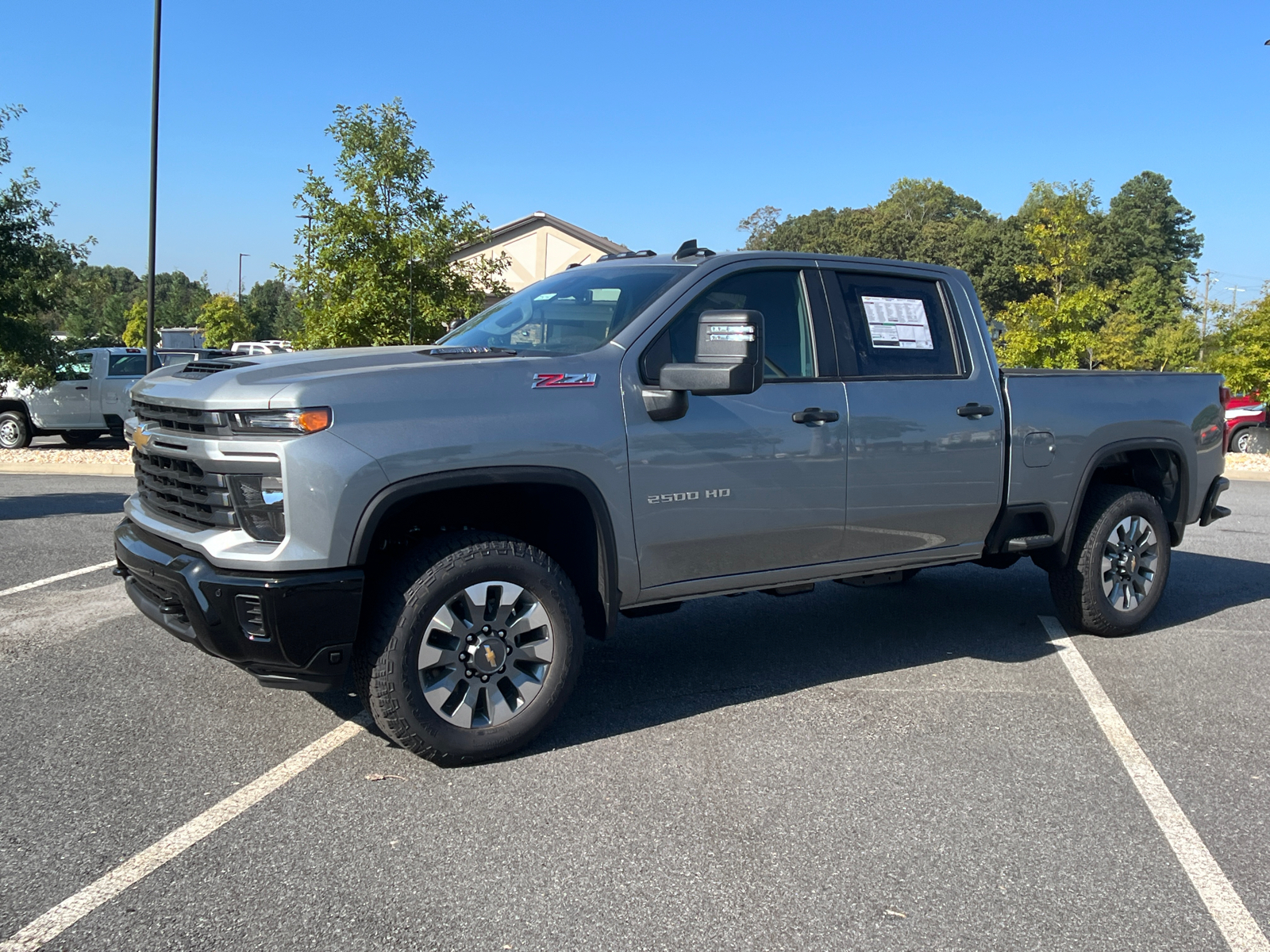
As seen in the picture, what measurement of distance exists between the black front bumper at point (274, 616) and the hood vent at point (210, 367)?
0.73m

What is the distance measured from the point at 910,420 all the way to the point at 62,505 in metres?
9.21

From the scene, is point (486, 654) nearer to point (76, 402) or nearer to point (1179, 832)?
point (1179, 832)

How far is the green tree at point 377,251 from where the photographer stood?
672 inches

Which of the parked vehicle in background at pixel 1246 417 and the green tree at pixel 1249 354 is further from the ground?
the green tree at pixel 1249 354

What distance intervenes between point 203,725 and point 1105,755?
3.70 meters

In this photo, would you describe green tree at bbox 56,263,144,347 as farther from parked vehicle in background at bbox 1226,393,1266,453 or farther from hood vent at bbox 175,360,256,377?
parked vehicle in background at bbox 1226,393,1266,453

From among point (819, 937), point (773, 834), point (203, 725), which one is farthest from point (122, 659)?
point (819, 937)

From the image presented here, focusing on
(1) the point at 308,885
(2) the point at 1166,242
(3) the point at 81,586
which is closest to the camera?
(1) the point at 308,885

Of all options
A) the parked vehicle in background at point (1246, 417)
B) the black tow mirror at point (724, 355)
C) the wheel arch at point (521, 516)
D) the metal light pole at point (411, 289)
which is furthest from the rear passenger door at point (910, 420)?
the parked vehicle in background at point (1246, 417)

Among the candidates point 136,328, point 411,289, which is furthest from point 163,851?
point 136,328

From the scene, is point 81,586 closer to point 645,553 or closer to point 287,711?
point 287,711

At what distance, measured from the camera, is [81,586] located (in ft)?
22.9

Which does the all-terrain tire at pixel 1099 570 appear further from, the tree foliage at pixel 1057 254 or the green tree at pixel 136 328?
the green tree at pixel 136 328

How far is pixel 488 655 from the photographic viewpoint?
408cm
